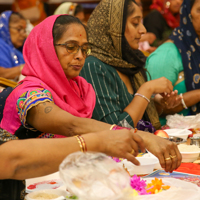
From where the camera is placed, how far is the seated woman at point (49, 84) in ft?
4.82

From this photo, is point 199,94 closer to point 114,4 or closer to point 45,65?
point 114,4

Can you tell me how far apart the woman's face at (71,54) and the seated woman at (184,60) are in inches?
52.2

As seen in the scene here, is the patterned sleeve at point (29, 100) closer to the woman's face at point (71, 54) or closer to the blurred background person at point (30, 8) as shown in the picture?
the woman's face at point (71, 54)

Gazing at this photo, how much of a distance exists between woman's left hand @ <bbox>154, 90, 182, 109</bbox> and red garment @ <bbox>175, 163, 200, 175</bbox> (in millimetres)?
881

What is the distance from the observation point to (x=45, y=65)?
1700 mm

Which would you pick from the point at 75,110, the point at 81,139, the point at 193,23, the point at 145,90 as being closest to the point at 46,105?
the point at 75,110

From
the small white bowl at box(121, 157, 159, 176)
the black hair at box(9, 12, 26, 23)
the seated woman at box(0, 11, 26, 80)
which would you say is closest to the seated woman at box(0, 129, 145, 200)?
the small white bowl at box(121, 157, 159, 176)

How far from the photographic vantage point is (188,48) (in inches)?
118

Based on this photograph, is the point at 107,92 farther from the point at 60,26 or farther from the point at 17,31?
the point at 17,31

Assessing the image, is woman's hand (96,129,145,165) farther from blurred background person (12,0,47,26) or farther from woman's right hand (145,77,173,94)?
blurred background person (12,0,47,26)

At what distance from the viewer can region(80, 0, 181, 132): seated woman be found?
6.89 feet

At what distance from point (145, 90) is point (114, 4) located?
67 centimetres

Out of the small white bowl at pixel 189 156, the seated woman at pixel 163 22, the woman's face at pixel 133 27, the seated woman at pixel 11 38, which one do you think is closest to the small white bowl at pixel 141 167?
the small white bowl at pixel 189 156

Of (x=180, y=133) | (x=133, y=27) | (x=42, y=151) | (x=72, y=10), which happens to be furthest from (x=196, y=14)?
(x=72, y=10)
